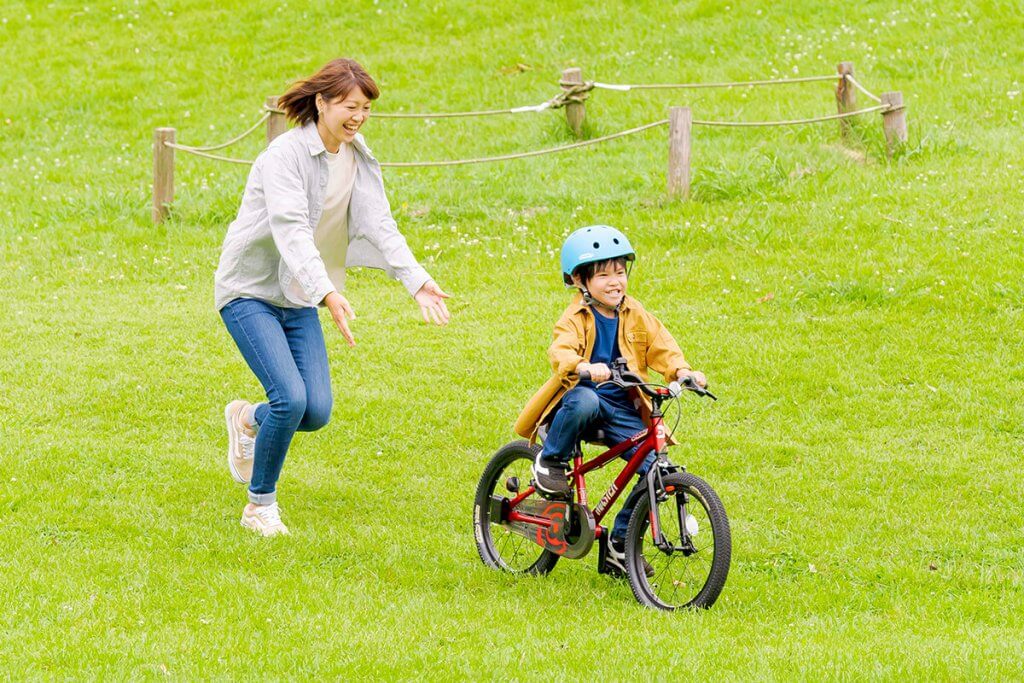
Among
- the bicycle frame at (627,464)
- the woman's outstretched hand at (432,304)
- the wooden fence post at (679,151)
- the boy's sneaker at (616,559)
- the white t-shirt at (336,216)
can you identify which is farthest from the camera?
the wooden fence post at (679,151)

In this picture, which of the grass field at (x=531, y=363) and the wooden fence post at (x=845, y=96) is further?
the wooden fence post at (x=845, y=96)

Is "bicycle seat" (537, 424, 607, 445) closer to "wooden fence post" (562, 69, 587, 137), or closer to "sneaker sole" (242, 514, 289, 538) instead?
"sneaker sole" (242, 514, 289, 538)

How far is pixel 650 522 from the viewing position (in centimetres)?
570

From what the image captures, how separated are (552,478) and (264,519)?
156 centimetres

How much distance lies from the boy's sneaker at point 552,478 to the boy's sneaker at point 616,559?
0.31 m

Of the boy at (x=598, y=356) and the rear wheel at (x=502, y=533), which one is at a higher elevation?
the boy at (x=598, y=356)

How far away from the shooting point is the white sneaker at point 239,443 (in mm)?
7059

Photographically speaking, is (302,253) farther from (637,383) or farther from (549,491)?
(637,383)

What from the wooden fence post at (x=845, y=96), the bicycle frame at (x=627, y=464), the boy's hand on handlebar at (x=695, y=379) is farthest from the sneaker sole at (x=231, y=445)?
the wooden fence post at (x=845, y=96)

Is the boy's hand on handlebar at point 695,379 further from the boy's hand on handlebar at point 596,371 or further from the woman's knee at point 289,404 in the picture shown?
the woman's knee at point 289,404

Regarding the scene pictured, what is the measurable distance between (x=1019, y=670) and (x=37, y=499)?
477 cm

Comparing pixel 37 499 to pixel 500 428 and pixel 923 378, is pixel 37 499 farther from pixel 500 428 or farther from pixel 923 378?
pixel 923 378

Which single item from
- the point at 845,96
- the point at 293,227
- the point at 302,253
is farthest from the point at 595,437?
the point at 845,96

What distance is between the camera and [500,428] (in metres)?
8.40
